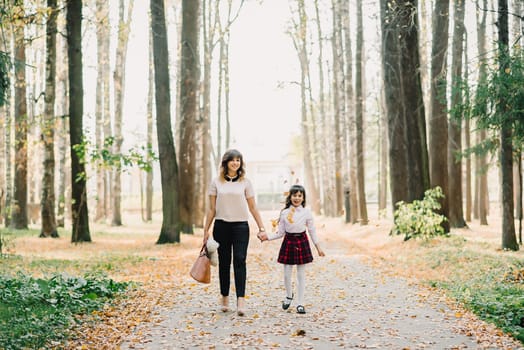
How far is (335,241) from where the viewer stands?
70.8 ft

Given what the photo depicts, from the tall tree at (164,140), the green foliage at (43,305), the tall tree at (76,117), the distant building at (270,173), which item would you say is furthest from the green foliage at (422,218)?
the distant building at (270,173)

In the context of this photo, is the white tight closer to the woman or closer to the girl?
the girl

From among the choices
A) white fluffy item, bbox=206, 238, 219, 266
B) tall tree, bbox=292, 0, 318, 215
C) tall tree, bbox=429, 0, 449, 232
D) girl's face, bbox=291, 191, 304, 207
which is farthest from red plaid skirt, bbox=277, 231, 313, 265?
tall tree, bbox=292, 0, 318, 215

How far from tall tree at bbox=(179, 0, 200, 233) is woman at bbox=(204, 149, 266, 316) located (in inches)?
548

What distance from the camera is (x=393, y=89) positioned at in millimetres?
18297

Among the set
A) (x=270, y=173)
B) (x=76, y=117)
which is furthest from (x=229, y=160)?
(x=270, y=173)

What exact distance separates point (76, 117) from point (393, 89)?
31.9 ft

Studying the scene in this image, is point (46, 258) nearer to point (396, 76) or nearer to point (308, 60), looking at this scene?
point (396, 76)

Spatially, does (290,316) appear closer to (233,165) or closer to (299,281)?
(299,281)

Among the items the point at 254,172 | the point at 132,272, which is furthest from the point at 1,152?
the point at 254,172

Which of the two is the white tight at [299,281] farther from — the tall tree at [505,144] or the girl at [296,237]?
the tall tree at [505,144]

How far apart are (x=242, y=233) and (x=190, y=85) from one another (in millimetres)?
14875

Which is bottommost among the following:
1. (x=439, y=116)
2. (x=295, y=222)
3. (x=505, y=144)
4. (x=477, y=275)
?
(x=477, y=275)

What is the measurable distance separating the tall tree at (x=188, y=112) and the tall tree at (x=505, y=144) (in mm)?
11399
